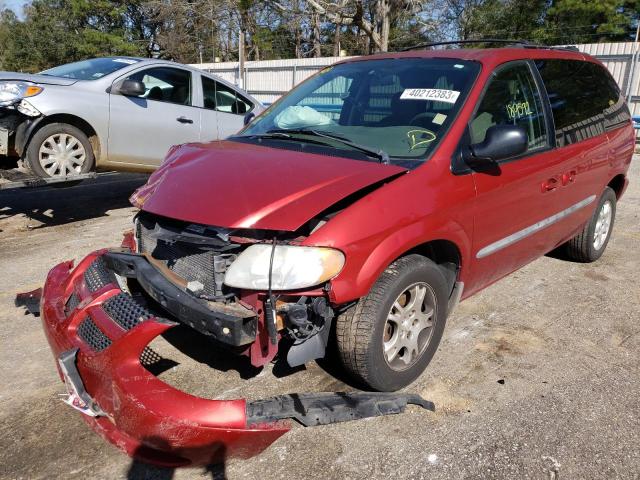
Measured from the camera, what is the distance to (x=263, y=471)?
2369 millimetres

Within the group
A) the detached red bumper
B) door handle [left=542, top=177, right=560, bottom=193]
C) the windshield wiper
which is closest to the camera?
the detached red bumper

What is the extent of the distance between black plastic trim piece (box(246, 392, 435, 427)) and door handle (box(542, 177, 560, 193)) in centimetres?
172

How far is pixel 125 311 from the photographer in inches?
99.3

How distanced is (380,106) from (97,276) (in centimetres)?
198

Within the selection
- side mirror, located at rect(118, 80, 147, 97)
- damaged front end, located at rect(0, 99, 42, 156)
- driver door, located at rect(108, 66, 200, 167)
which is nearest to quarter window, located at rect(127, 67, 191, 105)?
driver door, located at rect(108, 66, 200, 167)

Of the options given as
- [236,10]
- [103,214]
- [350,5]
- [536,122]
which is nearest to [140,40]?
[236,10]

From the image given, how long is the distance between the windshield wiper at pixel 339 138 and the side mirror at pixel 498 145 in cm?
50

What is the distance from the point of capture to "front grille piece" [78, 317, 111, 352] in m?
2.41

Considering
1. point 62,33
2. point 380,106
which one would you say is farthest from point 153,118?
point 62,33

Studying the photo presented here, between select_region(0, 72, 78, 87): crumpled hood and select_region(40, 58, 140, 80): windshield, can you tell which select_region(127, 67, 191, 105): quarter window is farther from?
select_region(0, 72, 78, 87): crumpled hood

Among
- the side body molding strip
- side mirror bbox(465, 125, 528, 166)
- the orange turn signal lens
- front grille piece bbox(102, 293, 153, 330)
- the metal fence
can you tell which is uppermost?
the metal fence

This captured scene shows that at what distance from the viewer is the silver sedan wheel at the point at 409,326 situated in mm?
2805

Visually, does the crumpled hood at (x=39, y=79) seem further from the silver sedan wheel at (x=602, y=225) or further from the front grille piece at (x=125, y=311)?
the silver sedan wheel at (x=602, y=225)

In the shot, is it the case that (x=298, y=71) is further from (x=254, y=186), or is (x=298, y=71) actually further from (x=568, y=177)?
(x=254, y=186)
